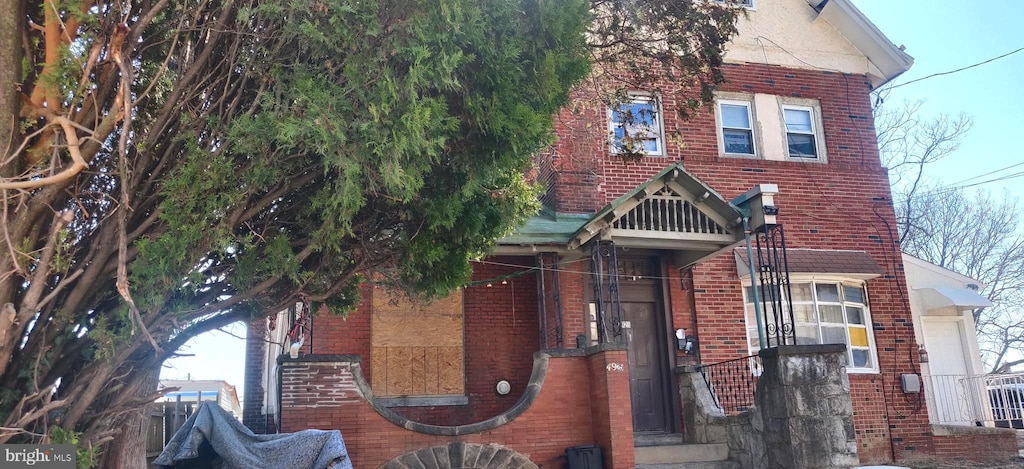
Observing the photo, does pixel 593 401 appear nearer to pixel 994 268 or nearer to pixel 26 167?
pixel 26 167

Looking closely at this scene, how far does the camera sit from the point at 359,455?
8633mm

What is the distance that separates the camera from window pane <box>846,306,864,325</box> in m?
13.0

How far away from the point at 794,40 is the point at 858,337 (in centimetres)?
551

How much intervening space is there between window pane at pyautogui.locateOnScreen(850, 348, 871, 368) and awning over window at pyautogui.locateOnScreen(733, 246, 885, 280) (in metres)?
1.22

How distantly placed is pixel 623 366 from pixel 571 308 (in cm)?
246

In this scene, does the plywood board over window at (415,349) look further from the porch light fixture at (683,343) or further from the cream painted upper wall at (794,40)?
the cream painted upper wall at (794,40)

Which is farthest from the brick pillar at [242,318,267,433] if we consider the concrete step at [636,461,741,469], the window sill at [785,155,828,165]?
the window sill at [785,155,828,165]

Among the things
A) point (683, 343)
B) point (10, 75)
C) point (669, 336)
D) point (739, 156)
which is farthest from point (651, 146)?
point (10, 75)

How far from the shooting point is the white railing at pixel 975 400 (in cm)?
1352

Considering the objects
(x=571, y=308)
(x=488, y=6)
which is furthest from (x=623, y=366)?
(x=488, y=6)

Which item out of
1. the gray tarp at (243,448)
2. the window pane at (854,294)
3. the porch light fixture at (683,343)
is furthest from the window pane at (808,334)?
the gray tarp at (243,448)

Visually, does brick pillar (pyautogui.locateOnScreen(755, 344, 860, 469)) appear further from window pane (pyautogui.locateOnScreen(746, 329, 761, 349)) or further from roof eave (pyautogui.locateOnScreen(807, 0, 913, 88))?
roof eave (pyautogui.locateOnScreen(807, 0, 913, 88))

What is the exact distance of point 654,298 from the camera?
40.4 feet

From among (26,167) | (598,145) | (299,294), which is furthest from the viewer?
(598,145)
